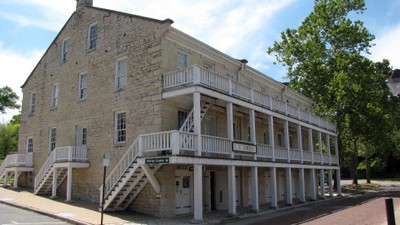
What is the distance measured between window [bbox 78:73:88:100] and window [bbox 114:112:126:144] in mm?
4025

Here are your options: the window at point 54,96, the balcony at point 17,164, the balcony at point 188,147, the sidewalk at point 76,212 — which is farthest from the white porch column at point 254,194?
the balcony at point 17,164

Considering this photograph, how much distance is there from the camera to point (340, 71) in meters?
36.0

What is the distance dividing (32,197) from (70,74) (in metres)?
8.00

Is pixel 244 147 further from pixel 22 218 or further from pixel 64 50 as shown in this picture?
pixel 64 50

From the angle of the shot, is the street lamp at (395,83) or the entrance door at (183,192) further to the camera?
the entrance door at (183,192)

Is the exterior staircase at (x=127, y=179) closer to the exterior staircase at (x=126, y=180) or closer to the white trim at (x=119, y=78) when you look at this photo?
the exterior staircase at (x=126, y=180)

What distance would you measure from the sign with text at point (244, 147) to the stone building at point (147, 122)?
0.05m

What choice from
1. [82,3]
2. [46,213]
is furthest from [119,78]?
[46,213]

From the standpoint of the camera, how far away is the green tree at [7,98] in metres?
56.8

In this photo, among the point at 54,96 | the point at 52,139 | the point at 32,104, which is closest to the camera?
the point at 52,139

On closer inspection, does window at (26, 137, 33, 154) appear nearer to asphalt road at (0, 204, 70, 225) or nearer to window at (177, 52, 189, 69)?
asphalt road at (0, 204, 70, 225)

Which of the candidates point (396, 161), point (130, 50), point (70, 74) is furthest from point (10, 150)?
point (396, 161)

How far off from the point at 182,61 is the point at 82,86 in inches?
294

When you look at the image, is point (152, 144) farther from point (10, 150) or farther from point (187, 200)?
point (10, 150)
